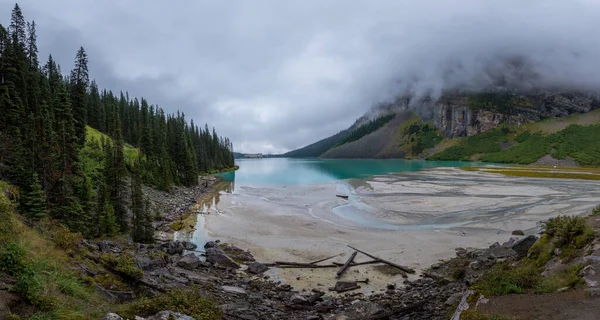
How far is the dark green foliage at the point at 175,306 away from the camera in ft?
28.4

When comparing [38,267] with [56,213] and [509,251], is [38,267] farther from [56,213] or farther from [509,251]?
[509,251]

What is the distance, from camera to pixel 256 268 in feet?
68.0

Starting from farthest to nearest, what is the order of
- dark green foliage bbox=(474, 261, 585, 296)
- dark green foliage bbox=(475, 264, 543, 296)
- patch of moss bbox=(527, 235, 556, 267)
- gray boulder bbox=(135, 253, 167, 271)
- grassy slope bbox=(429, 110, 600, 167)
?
grassy slope bbox=(429, 110, 600, 167), gray boulder bbox=(135, 253, 167, 271), patch of moss bbox=(527, 235, 556, 267), dark green foliage bbox=(475, 264, 543, 296), dark green foliage bbox=(474, 261, 585, 296)

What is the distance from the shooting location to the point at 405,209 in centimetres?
3950

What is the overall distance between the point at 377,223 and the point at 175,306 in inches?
1078

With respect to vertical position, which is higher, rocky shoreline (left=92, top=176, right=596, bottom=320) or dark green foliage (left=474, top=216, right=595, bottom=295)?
dark green foliage (left=474, top=216, right=595, bottom=295)

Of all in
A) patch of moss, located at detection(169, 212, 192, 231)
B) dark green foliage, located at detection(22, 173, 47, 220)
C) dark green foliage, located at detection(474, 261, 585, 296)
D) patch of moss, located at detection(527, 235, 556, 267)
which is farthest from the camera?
patch of moss, located at detection(169, 212, 192, 231)

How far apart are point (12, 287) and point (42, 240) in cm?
528

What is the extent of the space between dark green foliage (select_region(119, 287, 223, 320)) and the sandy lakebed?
332 inches

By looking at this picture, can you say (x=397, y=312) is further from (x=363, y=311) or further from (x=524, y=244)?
(x=524, y=244)

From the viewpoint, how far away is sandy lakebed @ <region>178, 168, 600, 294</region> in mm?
22703

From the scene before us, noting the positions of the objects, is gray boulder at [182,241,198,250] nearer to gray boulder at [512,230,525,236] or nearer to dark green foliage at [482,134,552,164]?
gray boulder at [512,230,525,236]

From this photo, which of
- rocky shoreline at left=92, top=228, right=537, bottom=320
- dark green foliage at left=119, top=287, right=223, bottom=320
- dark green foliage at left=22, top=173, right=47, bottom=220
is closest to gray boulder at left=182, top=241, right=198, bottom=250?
rocky shoreline at left=92, top=228, right=537, bottom=320

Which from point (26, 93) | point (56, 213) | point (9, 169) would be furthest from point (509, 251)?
point (26, 93)
